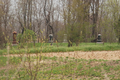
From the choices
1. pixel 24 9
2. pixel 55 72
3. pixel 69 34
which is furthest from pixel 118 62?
pixel 24 9

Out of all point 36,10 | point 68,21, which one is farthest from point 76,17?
point 36,10

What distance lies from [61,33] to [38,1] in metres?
15.4

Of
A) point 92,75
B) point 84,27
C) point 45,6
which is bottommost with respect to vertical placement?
point 92,75

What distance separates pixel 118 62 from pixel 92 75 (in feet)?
7.29

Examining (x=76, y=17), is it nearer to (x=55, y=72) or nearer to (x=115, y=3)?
(x=115, y=3)

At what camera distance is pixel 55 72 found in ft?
21.7

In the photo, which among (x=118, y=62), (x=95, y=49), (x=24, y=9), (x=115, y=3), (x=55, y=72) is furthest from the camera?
(x=24, y=9)

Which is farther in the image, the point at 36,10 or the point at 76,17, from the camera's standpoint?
the point at 36,10

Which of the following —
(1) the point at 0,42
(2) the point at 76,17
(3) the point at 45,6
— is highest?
(3) the point at 45,6

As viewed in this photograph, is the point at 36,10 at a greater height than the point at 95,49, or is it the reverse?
the point at 36,10

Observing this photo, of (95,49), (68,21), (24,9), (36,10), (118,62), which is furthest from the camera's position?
(36,10)

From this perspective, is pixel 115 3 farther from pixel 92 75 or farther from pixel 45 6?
pixel 45 6

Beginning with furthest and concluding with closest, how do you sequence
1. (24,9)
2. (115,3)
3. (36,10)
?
1. (36,10)
2. (24,9)
3. (115,3)

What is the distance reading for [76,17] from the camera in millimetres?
16203
